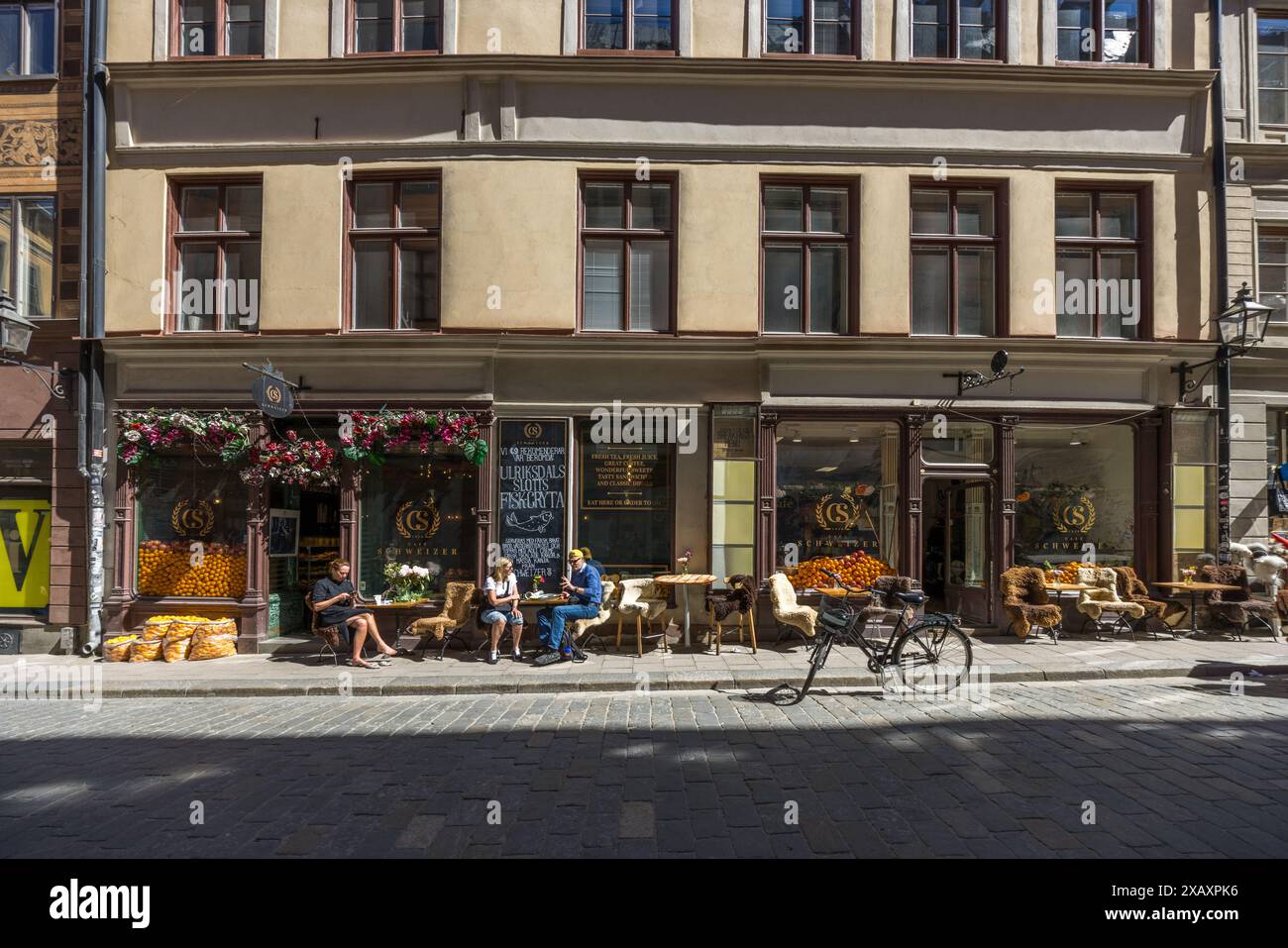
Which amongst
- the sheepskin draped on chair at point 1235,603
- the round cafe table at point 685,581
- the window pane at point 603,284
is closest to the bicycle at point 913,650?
the round cafe table at point 685,581

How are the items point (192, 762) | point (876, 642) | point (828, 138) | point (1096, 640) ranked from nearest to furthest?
point (192, 762)
point (876, 642)
point (1096, 640)
point (828, 138)

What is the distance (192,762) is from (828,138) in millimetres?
11825

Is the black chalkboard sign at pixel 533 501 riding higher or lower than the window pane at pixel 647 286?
lower

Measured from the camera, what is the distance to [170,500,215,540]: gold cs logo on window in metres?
11.8

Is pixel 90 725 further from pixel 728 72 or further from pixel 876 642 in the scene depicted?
pixel 728 72

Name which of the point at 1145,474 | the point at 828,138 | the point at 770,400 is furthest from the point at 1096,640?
the point at 828,138

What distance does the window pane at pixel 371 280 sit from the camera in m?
12.0

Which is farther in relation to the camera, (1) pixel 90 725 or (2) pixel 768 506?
(2) pixel 768 506

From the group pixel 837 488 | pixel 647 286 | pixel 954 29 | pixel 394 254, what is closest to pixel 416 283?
pixel 394 254

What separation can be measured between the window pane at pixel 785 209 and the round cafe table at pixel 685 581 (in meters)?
5.81

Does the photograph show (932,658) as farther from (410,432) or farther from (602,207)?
(602,207)

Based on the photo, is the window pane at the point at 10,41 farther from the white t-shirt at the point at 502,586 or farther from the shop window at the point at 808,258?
the shop window at the point at 808,258

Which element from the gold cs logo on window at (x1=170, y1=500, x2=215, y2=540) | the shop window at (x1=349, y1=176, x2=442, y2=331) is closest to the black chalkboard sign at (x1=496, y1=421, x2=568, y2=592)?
the shop window at (x1=349, y1=176, x2=442, y2=331)

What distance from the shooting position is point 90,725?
7.25 m
